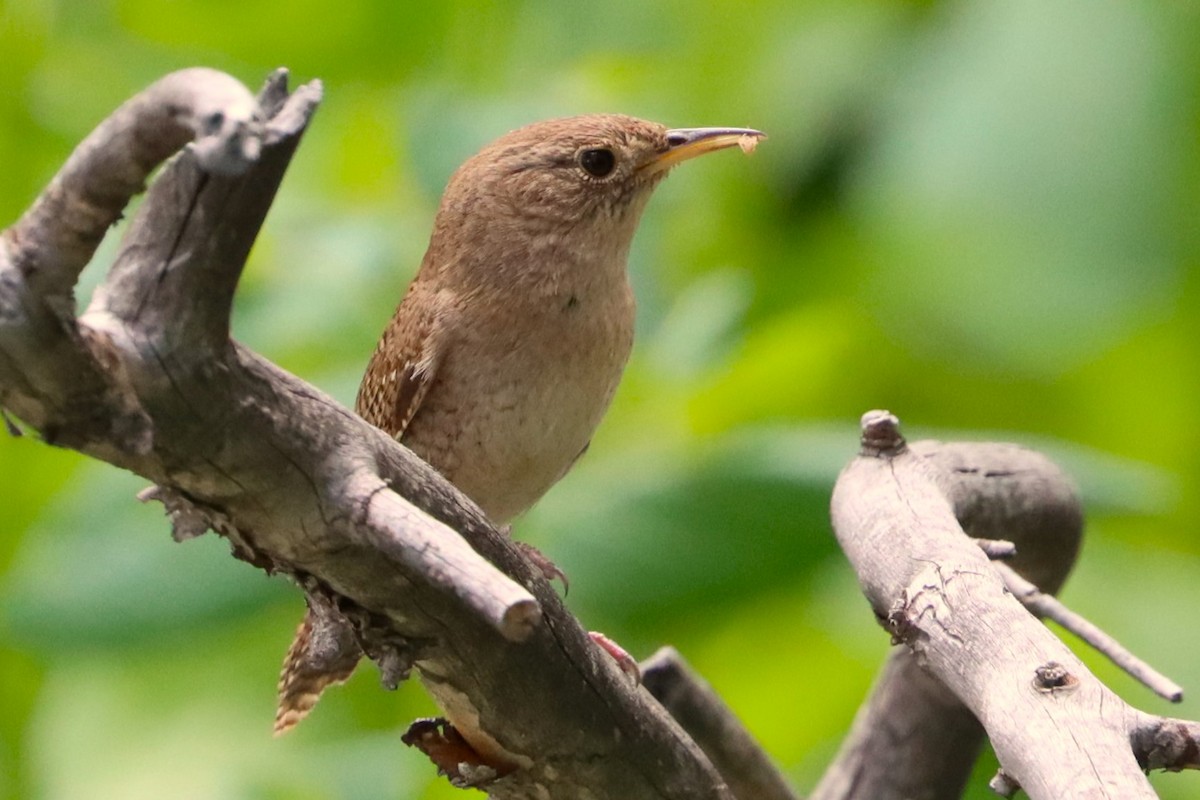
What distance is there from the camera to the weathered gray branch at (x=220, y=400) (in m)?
1.05

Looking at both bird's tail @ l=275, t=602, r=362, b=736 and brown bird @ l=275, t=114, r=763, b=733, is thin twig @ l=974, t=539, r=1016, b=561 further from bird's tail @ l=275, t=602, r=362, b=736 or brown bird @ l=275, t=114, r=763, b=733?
bird's tail @ l=275, t=602, r=362, b=736

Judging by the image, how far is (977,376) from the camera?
405cm

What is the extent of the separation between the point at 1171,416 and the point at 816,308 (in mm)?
1107

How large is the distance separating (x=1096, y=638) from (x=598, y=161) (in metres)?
1.12

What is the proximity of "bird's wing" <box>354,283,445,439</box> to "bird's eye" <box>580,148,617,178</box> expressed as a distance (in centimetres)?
33

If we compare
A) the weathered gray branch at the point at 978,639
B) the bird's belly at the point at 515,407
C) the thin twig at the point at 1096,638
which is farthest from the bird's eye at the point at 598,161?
the thin twig at the point at 1096,638

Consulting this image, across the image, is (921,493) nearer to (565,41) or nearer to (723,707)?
(723,707)

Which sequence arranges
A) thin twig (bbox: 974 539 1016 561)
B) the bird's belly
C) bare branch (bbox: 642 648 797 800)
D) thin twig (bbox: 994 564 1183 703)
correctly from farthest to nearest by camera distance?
bare branch (bbox: 642 648 797 800) → the bird's belly → thin twig (bbox: 974 539 1016 561) → thin twig (bbox: 994 564 1183 703)

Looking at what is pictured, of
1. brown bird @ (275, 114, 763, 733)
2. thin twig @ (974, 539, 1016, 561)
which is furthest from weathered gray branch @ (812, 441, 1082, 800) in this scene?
brown bird @ (275, 114, 763, 733)

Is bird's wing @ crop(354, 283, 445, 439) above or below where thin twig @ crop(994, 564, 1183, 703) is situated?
above

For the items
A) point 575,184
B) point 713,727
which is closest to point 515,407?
point 575,184

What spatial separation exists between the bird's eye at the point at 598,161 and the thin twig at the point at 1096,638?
0.93m

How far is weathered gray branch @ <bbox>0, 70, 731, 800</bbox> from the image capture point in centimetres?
105

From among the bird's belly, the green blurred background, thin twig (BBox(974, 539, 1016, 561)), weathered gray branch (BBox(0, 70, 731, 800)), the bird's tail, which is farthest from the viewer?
the green blurred background
